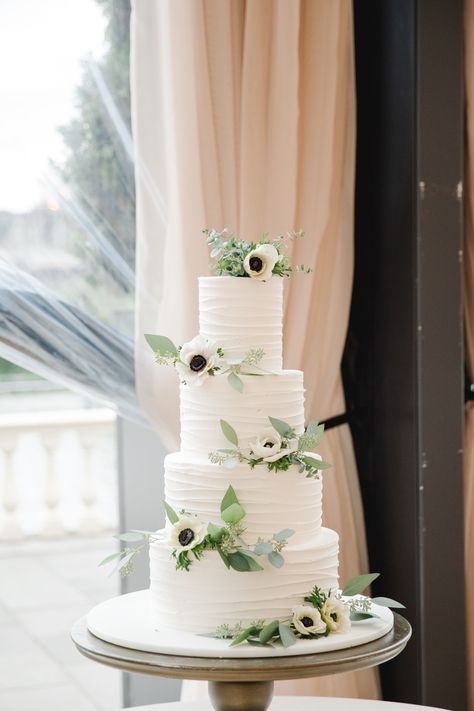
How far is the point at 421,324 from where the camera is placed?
276cm

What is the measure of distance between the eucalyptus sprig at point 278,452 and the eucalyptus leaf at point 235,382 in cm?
6

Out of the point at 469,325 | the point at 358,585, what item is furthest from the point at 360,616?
the point at 469,325

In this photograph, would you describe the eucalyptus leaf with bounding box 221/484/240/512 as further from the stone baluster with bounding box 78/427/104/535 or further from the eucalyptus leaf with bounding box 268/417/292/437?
the stone baluster with bounding box 78/427/104/535

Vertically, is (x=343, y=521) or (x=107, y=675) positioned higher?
(x=343, y=521)

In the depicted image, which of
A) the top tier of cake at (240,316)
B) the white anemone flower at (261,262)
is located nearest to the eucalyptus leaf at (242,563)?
the top tier of cake at (240,316)

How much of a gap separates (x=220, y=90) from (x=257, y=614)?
139 cm

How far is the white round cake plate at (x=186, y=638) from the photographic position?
1597 millimetres

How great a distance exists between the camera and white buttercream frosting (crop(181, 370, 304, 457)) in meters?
1.78

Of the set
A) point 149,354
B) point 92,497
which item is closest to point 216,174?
point 149,354

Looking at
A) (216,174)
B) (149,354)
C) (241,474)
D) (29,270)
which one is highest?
(216,174)

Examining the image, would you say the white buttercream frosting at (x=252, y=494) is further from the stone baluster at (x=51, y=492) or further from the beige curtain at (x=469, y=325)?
the stone baluster at (x=51, y=492)

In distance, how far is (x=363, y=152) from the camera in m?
2.99

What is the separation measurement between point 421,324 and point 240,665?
1.41 metres

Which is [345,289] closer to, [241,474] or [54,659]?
[241,474]
